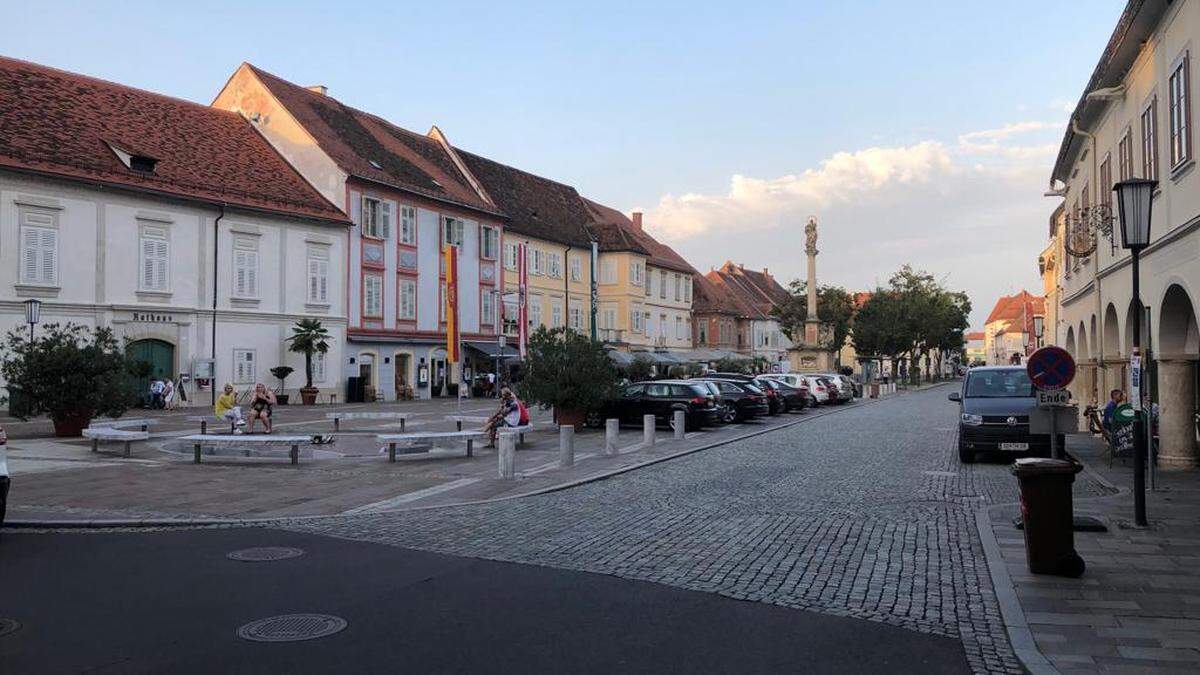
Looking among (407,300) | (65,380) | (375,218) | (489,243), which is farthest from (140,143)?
(489,243)

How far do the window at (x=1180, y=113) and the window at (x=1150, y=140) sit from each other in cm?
111

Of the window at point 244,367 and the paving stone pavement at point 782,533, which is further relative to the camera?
the window at point 244,367

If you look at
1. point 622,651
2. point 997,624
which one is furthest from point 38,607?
point 997,624

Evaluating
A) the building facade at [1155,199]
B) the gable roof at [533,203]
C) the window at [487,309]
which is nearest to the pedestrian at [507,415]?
the building facade at [1155,199]

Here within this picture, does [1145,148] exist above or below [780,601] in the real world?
above

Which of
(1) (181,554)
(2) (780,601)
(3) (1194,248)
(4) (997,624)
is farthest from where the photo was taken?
(3) (1194,248)

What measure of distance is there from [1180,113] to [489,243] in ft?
142

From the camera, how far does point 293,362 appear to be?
4162 cm

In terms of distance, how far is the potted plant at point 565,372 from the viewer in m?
25.4

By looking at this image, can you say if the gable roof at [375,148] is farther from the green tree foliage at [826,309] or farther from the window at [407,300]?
the green tree foliage at [826,309]

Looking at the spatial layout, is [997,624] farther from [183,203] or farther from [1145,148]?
[183,203]

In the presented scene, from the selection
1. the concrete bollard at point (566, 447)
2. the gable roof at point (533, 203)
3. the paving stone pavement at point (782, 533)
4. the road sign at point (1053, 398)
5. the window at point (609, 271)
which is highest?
the gable roof at point (533, 203)

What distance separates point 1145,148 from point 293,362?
1354 inches

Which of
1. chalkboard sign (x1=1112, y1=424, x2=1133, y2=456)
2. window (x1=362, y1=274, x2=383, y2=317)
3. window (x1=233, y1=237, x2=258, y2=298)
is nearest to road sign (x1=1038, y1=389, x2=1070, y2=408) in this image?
chalkboard sign (x1=1112, y1=424, x2=1133, y2=456)
